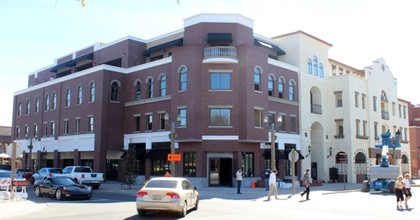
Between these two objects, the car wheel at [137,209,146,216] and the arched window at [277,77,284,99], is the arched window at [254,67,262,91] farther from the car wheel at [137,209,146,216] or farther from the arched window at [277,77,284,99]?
the car wheel at [137,209,146,216]

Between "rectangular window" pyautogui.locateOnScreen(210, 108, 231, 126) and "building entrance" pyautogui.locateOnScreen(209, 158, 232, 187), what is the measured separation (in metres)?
3.13

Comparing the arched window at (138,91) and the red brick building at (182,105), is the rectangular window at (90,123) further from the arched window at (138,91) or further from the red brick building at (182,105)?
the arched window at (138,91)

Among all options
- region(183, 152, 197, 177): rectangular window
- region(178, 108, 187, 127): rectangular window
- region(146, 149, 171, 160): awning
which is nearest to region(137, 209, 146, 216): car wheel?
region(183, 152, 197, 177): rectangular window

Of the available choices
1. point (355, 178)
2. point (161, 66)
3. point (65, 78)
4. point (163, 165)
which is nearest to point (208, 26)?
point (161, 66)

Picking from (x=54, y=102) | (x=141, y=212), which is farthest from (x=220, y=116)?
(x=54, y=102)

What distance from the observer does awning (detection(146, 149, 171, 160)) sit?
39281 millimetres

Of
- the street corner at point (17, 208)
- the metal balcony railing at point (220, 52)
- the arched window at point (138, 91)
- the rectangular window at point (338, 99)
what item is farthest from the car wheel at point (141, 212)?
the rectangular window at point (338, 99)

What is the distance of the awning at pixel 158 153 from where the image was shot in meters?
39.3

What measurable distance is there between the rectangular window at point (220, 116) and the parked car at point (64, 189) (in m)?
15.1

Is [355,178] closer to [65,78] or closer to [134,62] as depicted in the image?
[134,62]

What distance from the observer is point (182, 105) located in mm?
37594

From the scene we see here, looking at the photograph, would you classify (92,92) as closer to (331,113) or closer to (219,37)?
(219,37)

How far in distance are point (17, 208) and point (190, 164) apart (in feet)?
64.7

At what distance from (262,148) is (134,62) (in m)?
17.7
